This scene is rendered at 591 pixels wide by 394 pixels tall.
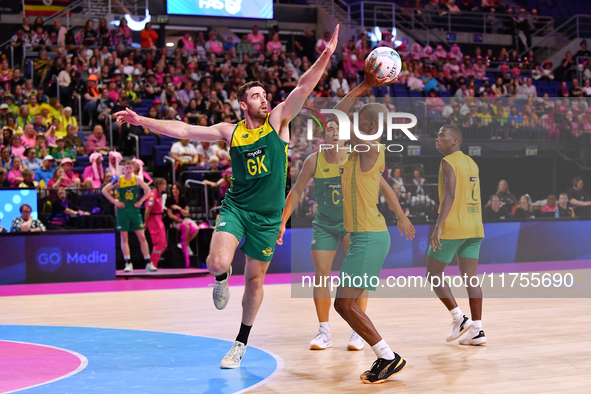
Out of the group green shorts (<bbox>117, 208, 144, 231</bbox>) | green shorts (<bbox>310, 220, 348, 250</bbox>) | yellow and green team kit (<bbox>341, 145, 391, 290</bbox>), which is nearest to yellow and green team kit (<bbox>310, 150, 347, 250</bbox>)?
green shorts (<bbox>310, 220, 348, 250</bbox>)

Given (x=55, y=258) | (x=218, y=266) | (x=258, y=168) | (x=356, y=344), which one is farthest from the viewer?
(x=55, y=258)

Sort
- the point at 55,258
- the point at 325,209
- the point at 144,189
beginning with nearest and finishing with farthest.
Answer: the point at 325,209, the point at 55,258, the point at 144,189

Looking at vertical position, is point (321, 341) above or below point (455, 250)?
below

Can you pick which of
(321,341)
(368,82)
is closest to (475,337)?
(321,341)

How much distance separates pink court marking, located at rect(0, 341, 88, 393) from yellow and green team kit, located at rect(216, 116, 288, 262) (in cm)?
160

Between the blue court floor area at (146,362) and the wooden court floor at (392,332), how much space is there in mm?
208

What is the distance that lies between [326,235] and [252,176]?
48.3 inches

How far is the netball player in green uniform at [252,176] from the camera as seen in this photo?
18.6 ft

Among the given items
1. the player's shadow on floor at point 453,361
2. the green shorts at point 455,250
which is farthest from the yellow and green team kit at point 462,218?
the player's shadow on floor at point 453,361

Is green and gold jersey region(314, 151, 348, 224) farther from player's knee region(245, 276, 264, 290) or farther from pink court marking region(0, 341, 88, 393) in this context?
pink court marking region(0, 341, 88, 393)

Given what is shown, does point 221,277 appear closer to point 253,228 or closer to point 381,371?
point 253,228

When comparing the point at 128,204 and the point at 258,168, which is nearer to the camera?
the point at 258,168

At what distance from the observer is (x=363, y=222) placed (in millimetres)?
5691

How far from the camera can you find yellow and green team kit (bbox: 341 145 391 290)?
549 cm
